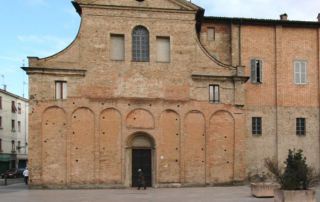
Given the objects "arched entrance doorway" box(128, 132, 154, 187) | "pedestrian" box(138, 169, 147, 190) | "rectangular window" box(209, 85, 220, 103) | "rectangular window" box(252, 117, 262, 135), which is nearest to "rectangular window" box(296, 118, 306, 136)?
"rectangular window" box(252, 117, 262, 135)

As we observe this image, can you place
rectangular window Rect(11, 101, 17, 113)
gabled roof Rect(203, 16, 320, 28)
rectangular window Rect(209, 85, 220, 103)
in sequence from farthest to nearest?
rectangular window Rect(11, 101, 17, 113) → gabled roof Rect(203, 16, 320, 28) → rectangular window Rect(209, 85, 220, 103)

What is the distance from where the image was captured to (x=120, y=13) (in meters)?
31.5

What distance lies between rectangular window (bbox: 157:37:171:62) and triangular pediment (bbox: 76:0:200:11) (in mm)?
2120

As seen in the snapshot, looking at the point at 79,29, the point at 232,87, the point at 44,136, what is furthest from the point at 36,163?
the point at 232,87

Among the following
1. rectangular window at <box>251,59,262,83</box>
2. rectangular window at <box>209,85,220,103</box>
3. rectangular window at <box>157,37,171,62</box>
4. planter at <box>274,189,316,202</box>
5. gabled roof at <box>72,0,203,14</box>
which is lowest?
planter at <box>274,189,316,202</box>

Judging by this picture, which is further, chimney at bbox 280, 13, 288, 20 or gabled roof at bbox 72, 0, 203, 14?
chimney at bbox 280, 13, 288, 20

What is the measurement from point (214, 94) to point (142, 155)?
6.27m

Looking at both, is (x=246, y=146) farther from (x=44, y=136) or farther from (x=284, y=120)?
(x=44, y=136)

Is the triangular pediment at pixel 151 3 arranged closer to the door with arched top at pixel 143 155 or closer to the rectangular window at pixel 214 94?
the rectangular window at pixel 214 94

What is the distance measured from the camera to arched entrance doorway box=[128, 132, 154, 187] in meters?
31.3

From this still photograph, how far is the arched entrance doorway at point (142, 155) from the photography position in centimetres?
3128

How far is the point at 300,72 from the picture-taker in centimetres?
3650

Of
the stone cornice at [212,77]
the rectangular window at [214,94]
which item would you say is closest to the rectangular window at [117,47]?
the stone cornice at [212,77]

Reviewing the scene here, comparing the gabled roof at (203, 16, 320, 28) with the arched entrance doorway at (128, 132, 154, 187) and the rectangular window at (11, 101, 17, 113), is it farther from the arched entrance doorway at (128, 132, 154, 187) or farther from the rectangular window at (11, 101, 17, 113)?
the rectangular window at (11, 101, 17, 113)
